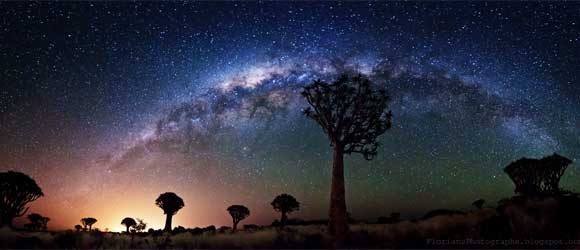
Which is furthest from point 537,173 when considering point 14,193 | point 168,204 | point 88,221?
point 88,221

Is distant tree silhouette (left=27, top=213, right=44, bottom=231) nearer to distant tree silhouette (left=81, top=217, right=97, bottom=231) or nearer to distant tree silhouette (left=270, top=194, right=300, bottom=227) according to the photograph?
distant tree silhouette (left=81, top=217, right=97, bottom=231)

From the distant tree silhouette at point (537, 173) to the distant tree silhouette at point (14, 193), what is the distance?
1631 inches

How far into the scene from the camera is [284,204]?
4659cm

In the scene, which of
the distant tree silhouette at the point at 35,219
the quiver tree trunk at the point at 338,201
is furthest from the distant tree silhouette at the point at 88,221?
the quiver tree trunk at the point at 338,201

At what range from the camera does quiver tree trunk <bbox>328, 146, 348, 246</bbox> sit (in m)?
15.0

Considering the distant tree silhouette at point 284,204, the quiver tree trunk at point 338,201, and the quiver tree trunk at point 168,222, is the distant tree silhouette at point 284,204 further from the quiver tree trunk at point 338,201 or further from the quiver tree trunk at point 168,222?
the quiver tree trunk at point 338,201

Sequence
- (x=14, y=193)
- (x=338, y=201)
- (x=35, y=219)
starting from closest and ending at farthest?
(x=338, y=201), (x=14, y=193), (x=35, y=219)

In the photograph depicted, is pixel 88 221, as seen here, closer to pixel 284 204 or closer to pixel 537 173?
pixel 284 204

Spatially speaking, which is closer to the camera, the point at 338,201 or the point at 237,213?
the point at 338,201

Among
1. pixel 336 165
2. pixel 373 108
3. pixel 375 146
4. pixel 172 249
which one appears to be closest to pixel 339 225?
pixel 336 165

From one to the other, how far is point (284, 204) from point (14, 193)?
2864 cm

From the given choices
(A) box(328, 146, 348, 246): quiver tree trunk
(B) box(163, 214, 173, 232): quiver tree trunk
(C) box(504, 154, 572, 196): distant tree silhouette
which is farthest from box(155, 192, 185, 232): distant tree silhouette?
(C) box(504, 154, 572, 196): distant tree silhouette

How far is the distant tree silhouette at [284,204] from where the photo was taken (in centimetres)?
4672

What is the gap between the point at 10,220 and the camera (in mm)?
28766
